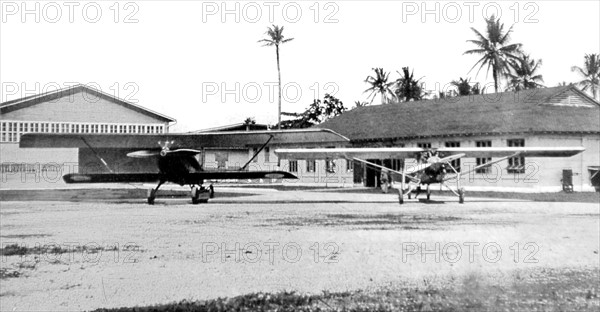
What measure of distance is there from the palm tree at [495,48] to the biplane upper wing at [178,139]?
329cm

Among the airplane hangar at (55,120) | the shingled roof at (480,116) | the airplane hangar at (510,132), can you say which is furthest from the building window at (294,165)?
the shingled roof at (480,116)

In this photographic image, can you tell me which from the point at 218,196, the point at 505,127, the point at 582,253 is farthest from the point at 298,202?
the point at 505,127

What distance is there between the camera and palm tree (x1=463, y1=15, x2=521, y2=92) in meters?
8.46

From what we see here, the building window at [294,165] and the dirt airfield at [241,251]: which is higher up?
the building window at [294,165]

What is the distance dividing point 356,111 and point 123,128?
2588 centimetres

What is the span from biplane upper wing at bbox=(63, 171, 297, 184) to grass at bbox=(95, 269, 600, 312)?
8.00 feet

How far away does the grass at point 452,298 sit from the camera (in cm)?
518

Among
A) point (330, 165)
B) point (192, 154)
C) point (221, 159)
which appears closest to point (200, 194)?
point (192, 154)

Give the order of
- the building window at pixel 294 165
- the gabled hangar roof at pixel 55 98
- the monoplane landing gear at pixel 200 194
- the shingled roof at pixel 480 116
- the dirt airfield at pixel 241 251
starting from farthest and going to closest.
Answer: the shingled roof at pixel 480 116
the building window at pixel 294 165
the monoplane landing gear at pixel 200 194
the dirt airfield at pixel 241 251
the gabled hangar roof at pixel 55 98

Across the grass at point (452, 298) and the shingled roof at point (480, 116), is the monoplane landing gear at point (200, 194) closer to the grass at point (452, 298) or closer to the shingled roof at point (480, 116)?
the grass at point (452, 298)

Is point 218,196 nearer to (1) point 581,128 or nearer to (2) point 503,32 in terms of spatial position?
(2) point 503,32

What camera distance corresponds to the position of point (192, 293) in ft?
17.3

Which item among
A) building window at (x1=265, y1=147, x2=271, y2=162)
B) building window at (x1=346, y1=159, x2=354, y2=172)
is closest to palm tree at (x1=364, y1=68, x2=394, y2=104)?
building window at (x1=265, y1=147, x2=271, y2=162)

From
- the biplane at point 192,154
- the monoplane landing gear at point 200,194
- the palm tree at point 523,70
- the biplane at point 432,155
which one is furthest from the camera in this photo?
the biplane at point 432,155
